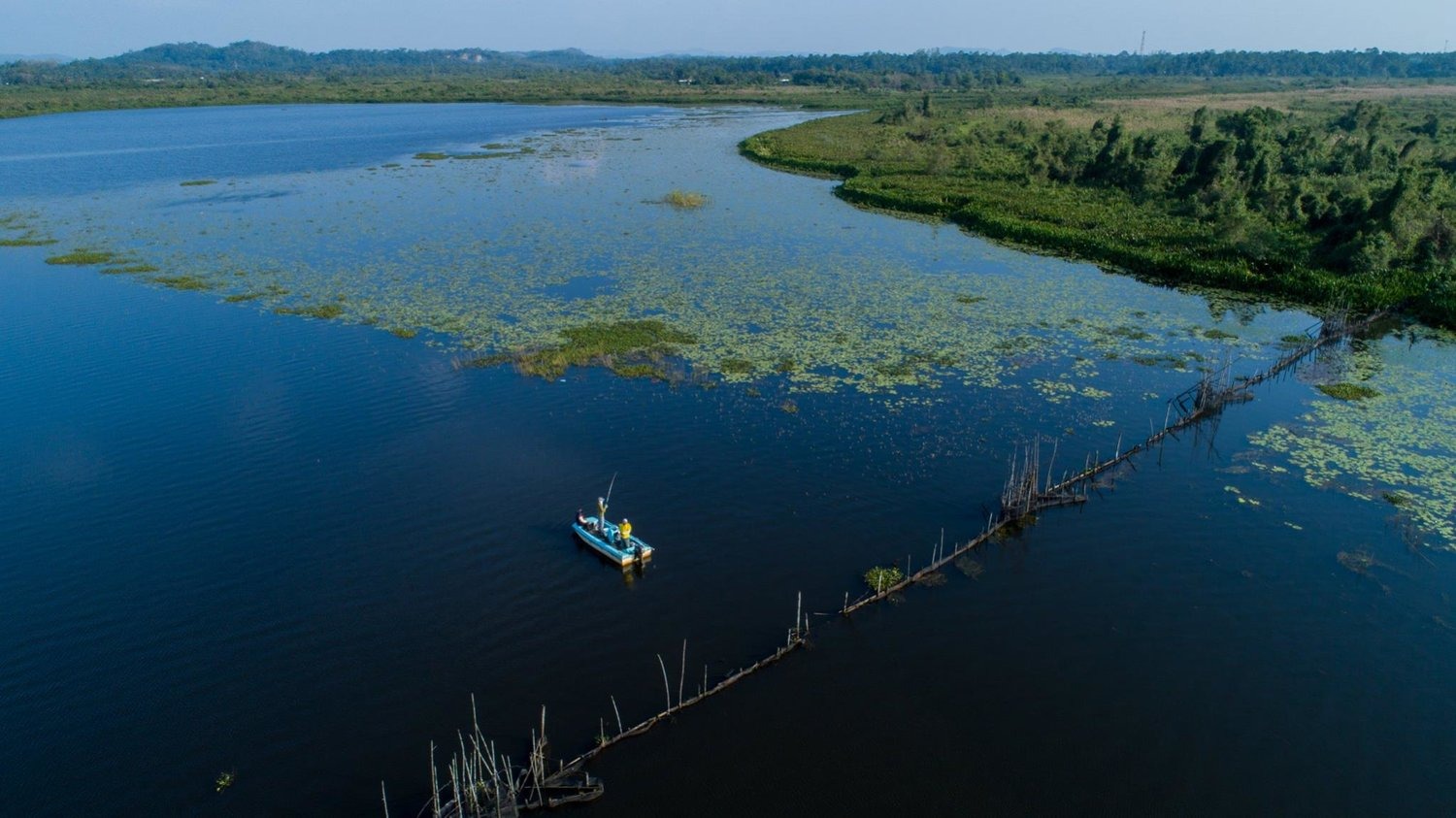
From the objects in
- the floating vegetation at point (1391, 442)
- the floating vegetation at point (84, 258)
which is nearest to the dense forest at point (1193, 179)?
the floating vegetation at point (1391, 442)

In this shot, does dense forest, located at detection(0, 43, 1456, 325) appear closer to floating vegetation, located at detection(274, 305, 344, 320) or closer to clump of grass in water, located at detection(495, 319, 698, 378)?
clump of grass in water, located at detection(495, 319, 698, 378)

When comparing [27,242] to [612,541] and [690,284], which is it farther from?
[612,541]

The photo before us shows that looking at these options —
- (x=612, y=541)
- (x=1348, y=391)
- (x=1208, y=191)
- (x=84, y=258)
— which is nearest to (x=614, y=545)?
(x=612, y=541)

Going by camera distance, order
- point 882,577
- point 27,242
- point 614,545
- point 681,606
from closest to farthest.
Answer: point 681,606, point 882,577, point 614,545, point 27,242

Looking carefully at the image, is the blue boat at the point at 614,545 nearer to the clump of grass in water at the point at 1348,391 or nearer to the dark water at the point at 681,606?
the dark water at the point at 681,606

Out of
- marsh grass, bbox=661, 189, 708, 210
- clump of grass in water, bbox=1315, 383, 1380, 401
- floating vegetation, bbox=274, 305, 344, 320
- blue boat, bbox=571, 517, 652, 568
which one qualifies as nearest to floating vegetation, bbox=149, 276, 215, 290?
floating vegetation, bbox=274, 305, 344, 320
